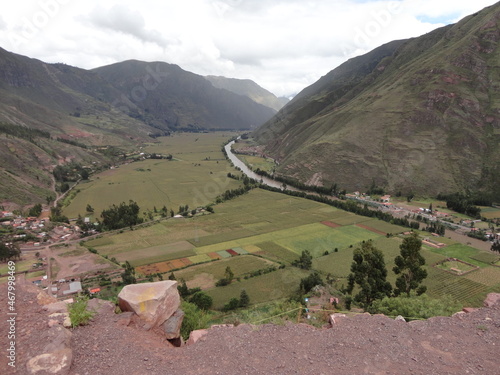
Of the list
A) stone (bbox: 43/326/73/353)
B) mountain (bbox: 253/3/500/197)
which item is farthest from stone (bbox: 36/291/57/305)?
mountain (bbox: 253/3/500/197)

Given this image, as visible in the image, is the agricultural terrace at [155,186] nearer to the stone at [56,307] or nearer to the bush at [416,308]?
the bush at [416,308]

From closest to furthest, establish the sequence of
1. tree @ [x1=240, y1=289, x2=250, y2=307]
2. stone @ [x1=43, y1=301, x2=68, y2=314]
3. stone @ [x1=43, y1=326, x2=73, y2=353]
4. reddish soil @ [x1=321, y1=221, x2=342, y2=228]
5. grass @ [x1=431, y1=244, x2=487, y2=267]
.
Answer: stone @ [x1=43, y1=326, x2=73, y2=353], stone @ [x1=43, y1=301, x2=68, y2=314], tree @ [x1=240, y1=289, x2=250, y2=307], grass @ [x1=431, y1=244, x2=487, y2=267], reddish soil @ [x1=321, y1=221, x2=342, y2=228]

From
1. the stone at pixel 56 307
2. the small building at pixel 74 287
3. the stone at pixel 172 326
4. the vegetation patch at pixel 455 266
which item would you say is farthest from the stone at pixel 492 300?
the small building at pixel 74 287

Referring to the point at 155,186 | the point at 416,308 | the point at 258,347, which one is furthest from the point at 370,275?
the point at 155,186

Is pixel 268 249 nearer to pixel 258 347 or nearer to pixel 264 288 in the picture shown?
pixel 264 288

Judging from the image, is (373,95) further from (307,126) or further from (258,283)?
(258,283)

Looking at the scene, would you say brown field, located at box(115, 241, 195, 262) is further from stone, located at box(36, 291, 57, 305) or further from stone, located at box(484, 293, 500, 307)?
stone, located at box(484, 293, 500, 307)
